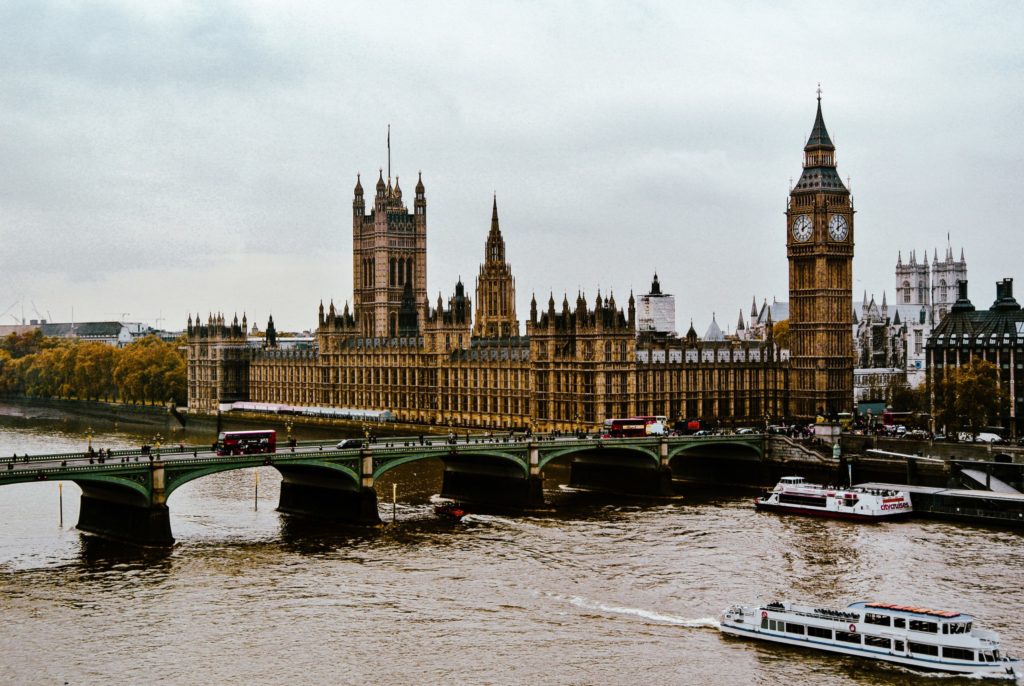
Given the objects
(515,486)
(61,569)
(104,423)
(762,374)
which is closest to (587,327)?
(762,374)

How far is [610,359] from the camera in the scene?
116 m

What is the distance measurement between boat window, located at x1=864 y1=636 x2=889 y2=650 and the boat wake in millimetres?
6178

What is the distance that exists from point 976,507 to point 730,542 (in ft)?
60.3

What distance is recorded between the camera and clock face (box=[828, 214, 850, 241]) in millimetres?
118688

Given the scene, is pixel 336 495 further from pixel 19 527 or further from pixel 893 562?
pixel 893 562

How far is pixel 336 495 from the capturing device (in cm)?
8025

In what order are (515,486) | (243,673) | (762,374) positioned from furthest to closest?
(762,374) < (515,486) < (243,673)

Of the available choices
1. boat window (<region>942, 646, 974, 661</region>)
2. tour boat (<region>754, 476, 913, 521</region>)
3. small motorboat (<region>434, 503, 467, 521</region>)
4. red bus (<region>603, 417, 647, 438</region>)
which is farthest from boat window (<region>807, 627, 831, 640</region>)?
red bus (<region>603, 417, 647, 438</region>)

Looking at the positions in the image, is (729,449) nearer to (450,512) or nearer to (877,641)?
(450,512)

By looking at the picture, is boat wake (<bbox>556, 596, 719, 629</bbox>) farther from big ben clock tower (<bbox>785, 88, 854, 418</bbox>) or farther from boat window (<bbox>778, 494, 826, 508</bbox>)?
big ben clock tower (<bbox>785, 88, 854, 418</bbox>)

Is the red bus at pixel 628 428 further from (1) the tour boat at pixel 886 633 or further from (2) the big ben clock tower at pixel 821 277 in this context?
(1) the tour boat at pixel 886 633

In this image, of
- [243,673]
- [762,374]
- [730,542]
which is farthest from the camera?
[762,374]

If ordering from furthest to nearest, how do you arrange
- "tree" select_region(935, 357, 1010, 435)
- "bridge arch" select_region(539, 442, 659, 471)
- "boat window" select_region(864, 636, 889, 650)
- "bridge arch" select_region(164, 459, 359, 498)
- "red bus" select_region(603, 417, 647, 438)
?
"tree" select_region(935, 357, 1010, 435) < "red bus" select_region(603, 417, 647, 438) < "bridge arch" select_region(539, 442, 659, 471) < "bridge arch" select_region(164, 459, 359, 498) < "boat window" select_region(864, 636, 889, 650)

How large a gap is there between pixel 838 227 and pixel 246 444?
204ft
